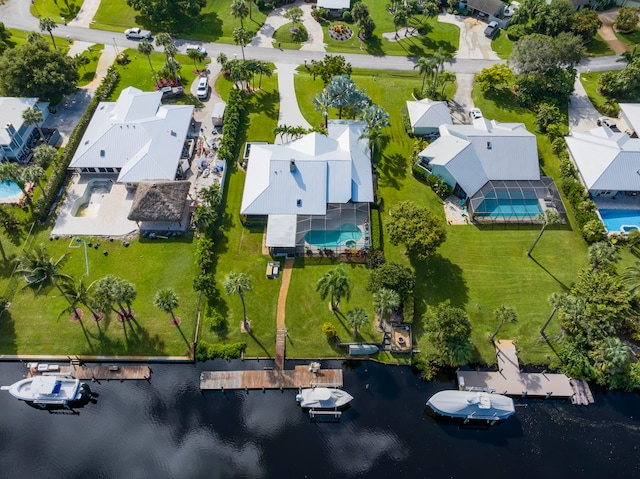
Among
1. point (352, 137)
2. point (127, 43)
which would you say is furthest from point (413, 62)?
point (127, 43)

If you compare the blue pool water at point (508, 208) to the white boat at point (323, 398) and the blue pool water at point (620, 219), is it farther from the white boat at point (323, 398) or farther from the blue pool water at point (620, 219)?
the white boat at point (323, 398)

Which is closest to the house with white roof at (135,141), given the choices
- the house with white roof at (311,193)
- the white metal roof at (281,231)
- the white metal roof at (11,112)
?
the white metal roof at (11,112)

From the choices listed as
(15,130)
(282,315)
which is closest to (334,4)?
(15,130)

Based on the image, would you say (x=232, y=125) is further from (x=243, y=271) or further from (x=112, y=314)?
(x=112, y=314)

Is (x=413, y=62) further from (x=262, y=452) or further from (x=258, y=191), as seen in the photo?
(x=262, y=452)

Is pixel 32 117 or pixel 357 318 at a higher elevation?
pixel 32 117

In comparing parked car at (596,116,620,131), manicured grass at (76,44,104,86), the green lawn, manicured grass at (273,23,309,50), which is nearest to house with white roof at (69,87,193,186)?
manicured grass at (76,44,104,86)
